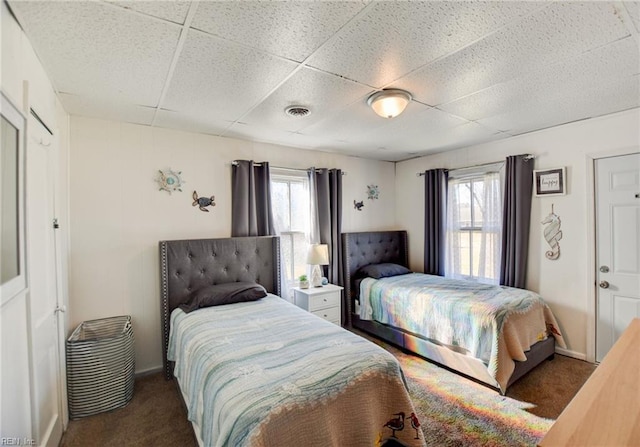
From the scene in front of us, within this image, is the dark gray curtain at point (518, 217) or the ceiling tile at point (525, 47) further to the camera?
the dark gray curtain at point (518, 217)

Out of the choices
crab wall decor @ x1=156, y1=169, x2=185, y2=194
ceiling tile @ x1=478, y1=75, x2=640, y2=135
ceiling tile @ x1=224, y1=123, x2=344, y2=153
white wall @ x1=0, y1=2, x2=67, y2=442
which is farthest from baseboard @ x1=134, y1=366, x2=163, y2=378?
ceiling tile @ x1=478, y1=75, x2=640, y2=135

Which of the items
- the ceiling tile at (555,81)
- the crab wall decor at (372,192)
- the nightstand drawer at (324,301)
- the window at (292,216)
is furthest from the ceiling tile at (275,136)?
the nightstand drawer at (324,301)

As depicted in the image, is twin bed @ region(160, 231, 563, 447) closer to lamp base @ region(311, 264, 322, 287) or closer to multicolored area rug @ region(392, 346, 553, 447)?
multicolored area rug @ region(392, 346, 553, 447)

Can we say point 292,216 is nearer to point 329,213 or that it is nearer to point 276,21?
point 329,213

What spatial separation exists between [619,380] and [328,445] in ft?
3.74

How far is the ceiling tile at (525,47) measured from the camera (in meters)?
1.42

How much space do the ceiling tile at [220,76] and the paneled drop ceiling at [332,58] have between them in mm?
10

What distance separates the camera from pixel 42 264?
71.0 inches

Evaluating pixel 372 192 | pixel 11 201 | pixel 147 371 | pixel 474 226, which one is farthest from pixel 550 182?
pixel 147 371

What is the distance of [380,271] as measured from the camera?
13.1 ft

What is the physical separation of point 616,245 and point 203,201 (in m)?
4.11

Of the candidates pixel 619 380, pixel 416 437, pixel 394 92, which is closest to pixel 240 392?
pixel 416 437

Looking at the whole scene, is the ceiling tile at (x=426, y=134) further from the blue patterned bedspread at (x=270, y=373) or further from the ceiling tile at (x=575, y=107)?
the blue patterned bedspread at (x=270, y=373)

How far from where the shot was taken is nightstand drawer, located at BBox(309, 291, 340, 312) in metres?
3.38
